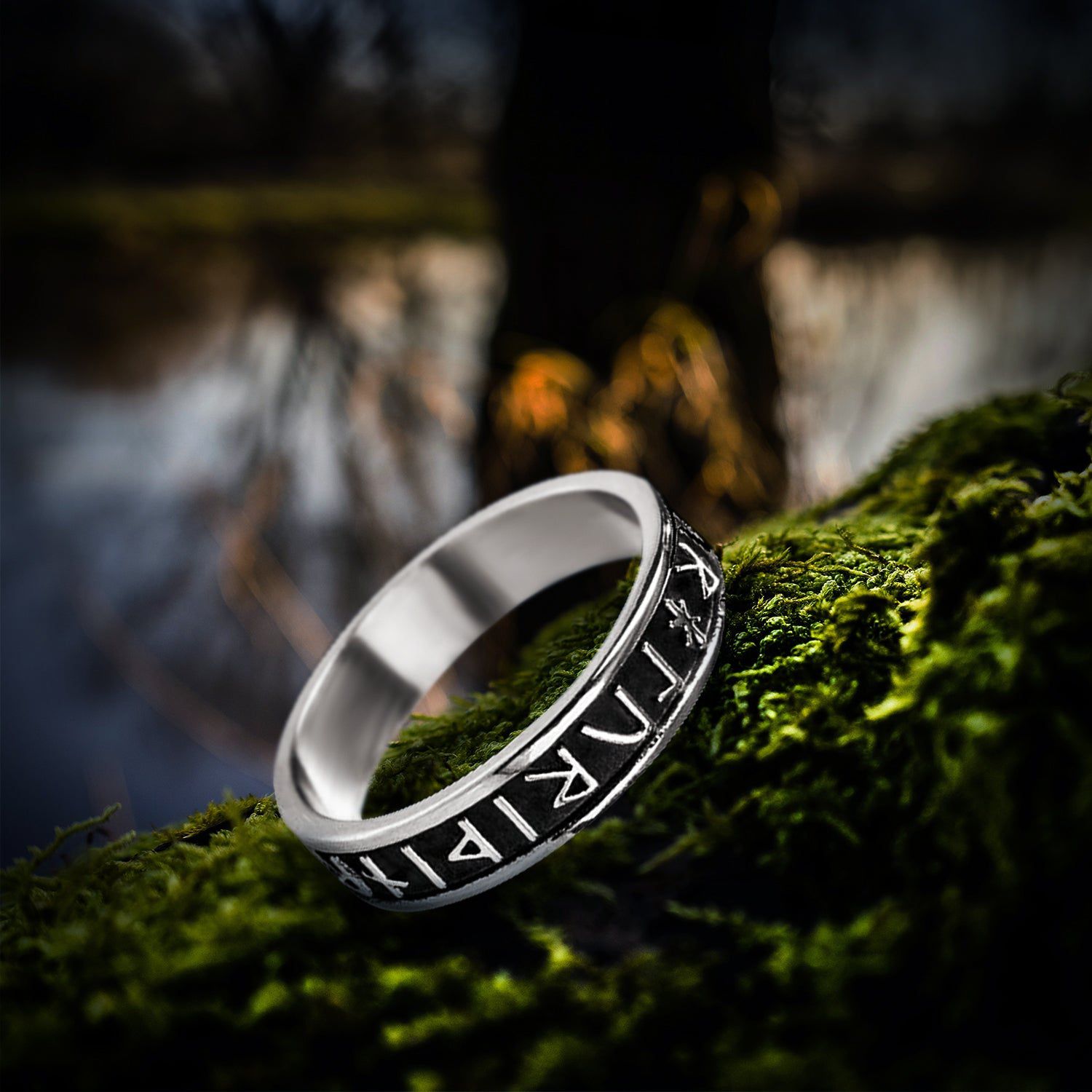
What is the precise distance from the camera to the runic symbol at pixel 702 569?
1.18m

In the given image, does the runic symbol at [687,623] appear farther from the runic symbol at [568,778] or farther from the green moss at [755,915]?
the runic symbol at [568,778]

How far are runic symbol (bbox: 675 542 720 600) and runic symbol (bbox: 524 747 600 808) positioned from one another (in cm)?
29

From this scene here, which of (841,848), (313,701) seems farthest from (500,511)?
(841,848)

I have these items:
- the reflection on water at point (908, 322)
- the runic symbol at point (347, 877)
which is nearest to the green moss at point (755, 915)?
Result: the runic symbol at point (347, 877)

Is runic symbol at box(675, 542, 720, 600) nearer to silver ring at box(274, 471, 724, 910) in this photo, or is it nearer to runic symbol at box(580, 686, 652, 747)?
silver ring at box(274, 471, 724, 910)

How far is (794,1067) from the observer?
645mm

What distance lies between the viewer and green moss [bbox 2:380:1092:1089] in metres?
0.66

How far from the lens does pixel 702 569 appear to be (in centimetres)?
120

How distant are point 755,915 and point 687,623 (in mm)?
401

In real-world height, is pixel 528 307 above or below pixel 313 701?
above

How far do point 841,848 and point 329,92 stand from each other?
3211 mm

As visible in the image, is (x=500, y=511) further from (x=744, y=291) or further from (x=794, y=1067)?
(x=744, y=291)

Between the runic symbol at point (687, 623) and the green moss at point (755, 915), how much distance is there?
0.05m

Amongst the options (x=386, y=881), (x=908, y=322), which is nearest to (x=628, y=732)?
(x=386, y=881)
